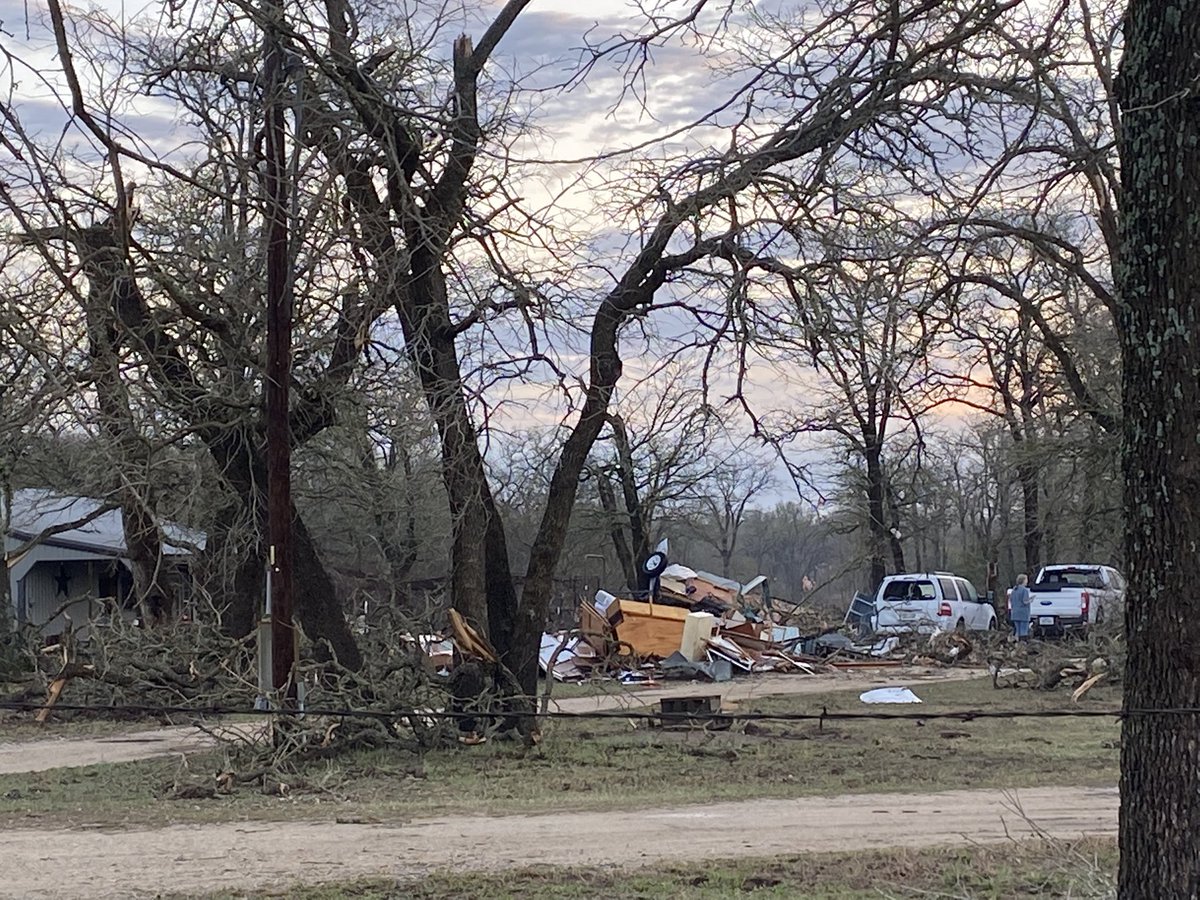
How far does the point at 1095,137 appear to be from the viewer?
31.3 feet

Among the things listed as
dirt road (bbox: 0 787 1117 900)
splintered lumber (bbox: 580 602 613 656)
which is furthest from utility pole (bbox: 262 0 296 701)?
splintered lumber (bbox: 580 602 613 656)

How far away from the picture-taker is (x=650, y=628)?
28094mm

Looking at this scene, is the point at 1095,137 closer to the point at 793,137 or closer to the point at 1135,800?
the point at 793,137

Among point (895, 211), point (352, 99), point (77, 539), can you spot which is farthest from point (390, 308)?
point (77, 539)

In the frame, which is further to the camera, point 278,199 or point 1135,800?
point 278,199

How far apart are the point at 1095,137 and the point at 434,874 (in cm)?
642

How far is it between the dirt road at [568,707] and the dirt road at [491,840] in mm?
5542

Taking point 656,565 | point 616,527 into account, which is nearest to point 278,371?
point 656,565

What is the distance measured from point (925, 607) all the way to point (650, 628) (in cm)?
848

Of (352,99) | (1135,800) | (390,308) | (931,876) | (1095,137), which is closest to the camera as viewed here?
(1135,800)

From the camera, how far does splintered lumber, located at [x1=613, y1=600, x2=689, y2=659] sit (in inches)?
1102

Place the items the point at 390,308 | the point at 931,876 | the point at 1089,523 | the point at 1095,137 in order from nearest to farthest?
the point at 931,876 → the point at 1095,137 → the point at 390,308 → the point at 1089,523

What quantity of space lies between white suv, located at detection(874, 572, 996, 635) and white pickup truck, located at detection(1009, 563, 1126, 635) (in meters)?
1.83

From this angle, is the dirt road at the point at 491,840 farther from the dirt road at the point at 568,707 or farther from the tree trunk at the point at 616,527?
the tree trunk at the point at 616,527
